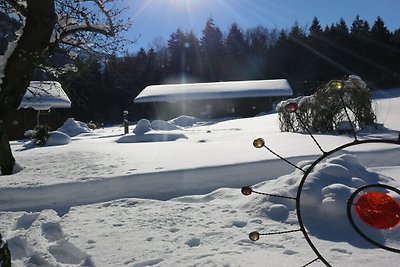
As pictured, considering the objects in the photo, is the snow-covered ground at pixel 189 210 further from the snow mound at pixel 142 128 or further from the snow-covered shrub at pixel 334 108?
the snow mound at pixel 142 128

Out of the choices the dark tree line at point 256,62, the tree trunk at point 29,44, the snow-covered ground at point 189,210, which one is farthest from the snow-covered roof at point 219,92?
the tree trunk at point 29,44

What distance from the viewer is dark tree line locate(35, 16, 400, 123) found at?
45.0 metres

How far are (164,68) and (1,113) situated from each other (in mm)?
54588

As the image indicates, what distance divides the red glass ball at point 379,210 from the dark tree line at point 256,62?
3443 cm

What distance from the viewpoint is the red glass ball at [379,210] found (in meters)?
1.03

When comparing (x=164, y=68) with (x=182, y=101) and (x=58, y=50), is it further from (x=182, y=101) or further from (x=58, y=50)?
(x=58, y=50)

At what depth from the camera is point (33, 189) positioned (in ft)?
18.8

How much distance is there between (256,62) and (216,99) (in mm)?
24575

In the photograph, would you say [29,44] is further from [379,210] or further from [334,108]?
[334,108]

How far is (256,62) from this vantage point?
5800 centimetres

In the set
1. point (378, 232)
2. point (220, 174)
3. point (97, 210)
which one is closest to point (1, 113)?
point (97, 210)

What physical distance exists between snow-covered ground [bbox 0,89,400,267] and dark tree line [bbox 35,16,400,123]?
29.1 metres

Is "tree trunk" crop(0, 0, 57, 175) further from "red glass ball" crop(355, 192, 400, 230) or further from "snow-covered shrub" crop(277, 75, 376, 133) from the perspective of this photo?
"snow-covered shrub" crop(277, 75, 376, 133)

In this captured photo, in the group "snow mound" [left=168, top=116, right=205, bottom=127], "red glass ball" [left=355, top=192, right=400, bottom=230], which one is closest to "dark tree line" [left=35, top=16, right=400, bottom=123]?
"snow mound" [left=168, top=116, right=205, bottom=127]
